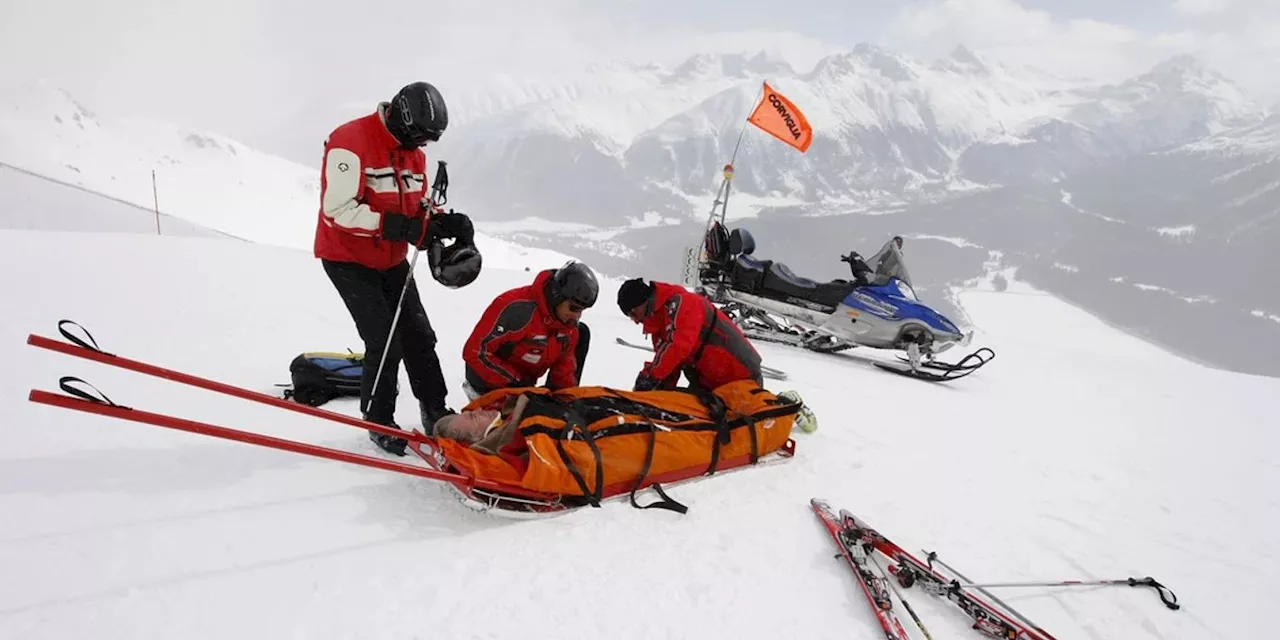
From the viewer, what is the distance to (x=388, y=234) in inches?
122

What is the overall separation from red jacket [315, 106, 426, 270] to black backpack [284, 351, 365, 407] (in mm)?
959

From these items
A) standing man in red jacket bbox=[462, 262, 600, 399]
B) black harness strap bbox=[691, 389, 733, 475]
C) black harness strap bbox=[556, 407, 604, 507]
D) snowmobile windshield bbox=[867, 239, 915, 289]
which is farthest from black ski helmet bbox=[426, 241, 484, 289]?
snowmobile windshield bbox=[867, 239, 915, 289]

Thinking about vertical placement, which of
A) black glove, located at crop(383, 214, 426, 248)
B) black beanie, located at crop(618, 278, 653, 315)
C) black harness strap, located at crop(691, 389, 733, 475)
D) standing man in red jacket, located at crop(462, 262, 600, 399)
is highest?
black glove, located at crop(383, 214, 426, 248)

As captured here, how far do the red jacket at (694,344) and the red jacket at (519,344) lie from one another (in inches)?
23.9

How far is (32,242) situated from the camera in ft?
23.4

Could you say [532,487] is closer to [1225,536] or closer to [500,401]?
[500,401]

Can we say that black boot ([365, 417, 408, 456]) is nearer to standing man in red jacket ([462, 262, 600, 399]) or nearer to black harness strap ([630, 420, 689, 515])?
standing man in red jacket ([462, 262, 600, 399])

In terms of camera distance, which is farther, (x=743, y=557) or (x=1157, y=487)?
(x=1157, y=487)

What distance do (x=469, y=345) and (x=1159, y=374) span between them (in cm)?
871

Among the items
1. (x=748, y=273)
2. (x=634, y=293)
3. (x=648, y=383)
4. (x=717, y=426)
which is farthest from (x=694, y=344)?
(x=748, y=273)

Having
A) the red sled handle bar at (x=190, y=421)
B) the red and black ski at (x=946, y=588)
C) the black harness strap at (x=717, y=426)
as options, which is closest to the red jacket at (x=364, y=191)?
the red sled handle bar at (x=190, y=421)

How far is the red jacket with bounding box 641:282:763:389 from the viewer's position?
398cm

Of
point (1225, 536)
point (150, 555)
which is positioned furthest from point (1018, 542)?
point (150, 555)

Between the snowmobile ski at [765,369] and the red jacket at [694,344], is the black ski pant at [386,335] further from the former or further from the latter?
the snowmobile ski at [765,369]
